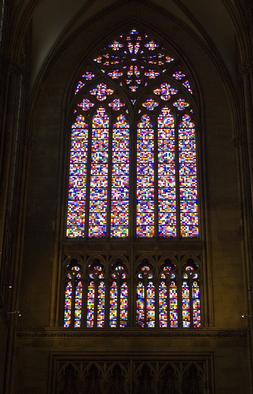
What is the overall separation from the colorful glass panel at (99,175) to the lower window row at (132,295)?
1.11 m

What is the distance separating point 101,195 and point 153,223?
1668mm

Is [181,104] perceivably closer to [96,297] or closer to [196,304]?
[196,304]

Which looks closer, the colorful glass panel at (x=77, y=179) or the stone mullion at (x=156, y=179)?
the stone mullion at (x=156, y=179)

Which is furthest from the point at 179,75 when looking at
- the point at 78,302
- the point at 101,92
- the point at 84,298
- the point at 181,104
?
the point at 78,302

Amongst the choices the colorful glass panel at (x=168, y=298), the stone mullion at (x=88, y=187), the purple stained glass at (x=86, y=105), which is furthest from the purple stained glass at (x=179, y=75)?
the colorful glass panel at (x=168, y=298)

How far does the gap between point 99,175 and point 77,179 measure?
619mm

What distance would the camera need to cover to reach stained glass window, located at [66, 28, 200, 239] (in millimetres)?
21875

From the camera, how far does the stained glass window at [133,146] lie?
2188 cm

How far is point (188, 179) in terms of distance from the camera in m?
22.3

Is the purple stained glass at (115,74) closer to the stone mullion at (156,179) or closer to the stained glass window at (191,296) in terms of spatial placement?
the stone mullion at (156,179)

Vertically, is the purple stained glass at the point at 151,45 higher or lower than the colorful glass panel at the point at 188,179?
higher
